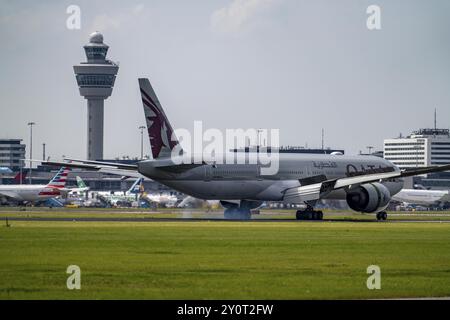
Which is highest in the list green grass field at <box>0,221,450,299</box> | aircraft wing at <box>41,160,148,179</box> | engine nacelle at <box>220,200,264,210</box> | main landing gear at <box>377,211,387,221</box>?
aircraft wing at <box>41,160,148,179</box>

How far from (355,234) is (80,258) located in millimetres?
23738

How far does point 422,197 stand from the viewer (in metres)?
164

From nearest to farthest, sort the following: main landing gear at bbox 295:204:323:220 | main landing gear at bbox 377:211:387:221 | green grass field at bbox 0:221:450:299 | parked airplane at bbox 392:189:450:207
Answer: green grass field at bbox 0:221:450:299
main landing gear at bbox 295:204:323:220
main landing gear at bbox 377:211:387:221
parked airplane at bbox 392:189:450:207

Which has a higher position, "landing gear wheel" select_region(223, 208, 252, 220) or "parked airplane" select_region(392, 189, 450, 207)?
"parked airplane" select_region(392, 189, 450, 207)

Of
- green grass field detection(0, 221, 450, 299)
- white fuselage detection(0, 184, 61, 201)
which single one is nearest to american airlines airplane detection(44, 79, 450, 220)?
green grass field detection(0, 221, 450, 299)

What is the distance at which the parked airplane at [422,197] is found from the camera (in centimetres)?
16225

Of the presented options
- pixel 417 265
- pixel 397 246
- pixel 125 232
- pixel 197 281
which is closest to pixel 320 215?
pixel 125 232

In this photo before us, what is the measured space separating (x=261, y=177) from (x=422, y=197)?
269 ft

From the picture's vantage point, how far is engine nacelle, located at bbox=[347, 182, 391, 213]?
84.4 meters

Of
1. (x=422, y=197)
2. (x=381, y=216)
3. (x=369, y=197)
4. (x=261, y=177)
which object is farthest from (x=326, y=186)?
(x=422, y=197)

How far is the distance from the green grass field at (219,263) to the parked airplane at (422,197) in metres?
101

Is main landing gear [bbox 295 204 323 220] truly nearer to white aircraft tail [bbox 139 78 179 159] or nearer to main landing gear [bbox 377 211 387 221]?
main landing gear [bbox 377 211 387 221]
